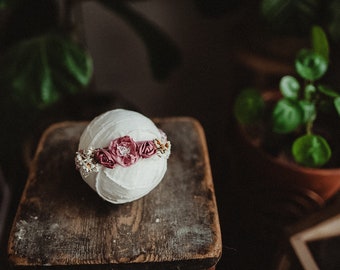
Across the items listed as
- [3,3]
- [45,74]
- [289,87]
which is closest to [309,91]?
[289,87]

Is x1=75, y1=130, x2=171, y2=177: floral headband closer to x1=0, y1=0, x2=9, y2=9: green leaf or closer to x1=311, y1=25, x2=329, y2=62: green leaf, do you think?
x1=311, y1=25, x2=329, y2=62: green leaf

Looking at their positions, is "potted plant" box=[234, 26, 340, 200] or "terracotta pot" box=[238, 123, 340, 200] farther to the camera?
"terracotta pot" box=[238, 123, 340, 200]

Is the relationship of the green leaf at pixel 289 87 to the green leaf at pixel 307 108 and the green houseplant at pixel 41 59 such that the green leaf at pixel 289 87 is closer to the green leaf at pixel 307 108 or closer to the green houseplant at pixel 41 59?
the green leaf at pixel 307 108

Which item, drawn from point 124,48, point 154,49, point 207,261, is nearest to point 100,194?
point 207,261

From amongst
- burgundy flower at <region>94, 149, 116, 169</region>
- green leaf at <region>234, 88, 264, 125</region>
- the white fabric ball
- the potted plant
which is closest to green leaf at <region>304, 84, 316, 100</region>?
the potted plant

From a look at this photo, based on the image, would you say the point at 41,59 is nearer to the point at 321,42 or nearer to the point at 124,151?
the point at 124,151

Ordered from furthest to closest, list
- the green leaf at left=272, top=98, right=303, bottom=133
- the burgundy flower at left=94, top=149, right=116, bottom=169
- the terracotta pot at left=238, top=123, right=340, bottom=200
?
1. the terracotta pot at left=238, top=123, right=340, bottom=200
2. the green leaf at left=272, top=98, right=303, bottom=133
3. the burgundy flower at left=94, top=149, right=116, bottom=169
